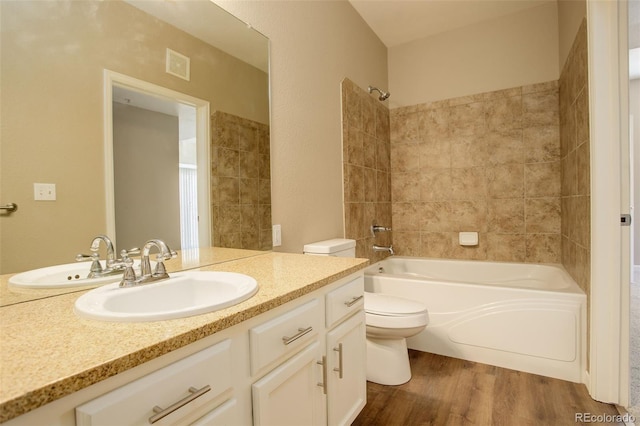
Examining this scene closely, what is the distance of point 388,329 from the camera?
1812mm

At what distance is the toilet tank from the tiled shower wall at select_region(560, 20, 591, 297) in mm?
1347

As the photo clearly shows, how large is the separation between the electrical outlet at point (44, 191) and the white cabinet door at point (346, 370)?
0.94 metres

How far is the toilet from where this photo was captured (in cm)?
180

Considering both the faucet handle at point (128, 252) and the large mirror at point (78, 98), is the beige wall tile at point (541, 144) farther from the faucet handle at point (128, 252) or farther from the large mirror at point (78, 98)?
the faucet handle at point (128, 252)

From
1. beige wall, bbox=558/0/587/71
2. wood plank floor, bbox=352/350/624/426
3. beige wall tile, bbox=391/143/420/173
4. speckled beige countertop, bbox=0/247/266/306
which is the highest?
beige wall, bbox=558/0/587/71

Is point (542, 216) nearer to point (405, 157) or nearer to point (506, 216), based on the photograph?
point (506, 216)

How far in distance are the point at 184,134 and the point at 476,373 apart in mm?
2123

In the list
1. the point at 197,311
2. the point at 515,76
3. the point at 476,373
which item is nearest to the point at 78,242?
the point at 197,311

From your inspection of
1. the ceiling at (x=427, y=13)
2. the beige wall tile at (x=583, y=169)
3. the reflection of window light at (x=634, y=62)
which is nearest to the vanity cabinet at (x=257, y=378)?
the beige wall tile at (x=583, y=169)

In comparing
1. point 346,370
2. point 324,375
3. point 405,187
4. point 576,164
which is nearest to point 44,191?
point 324,375

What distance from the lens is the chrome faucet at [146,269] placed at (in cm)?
98

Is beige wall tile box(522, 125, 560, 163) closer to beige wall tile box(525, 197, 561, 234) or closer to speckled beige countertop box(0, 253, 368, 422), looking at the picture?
beige wall tile box(525, 197, 561, 234)

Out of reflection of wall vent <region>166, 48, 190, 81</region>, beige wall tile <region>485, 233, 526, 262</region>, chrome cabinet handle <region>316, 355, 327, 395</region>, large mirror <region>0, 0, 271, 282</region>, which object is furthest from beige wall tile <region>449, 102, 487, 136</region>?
chrome cabinet handle <region>316, 355, 327, 395</region>

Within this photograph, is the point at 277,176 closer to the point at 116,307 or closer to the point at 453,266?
the point at 116,307
